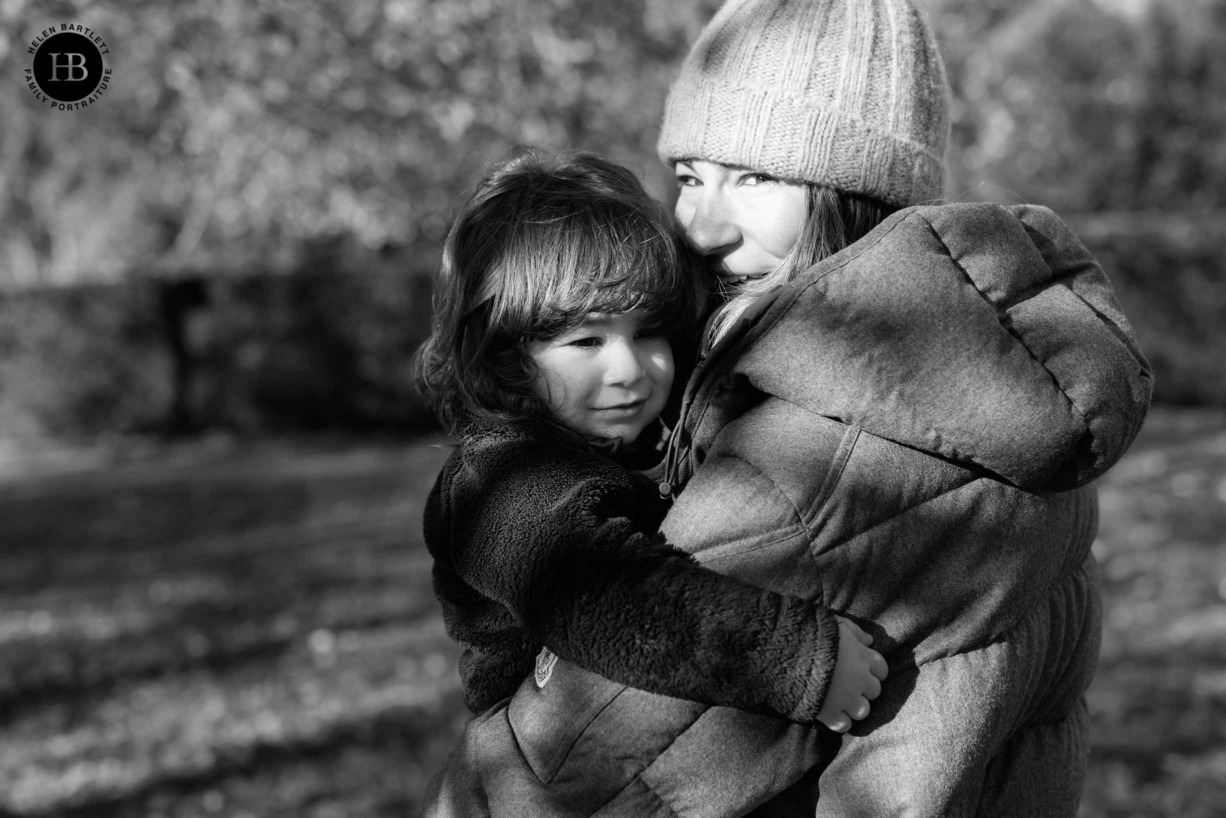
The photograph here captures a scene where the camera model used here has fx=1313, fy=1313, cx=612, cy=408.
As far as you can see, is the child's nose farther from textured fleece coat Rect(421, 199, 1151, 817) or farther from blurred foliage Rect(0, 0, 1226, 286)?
blurred foliage Rect(0, 0, 1226, 286)

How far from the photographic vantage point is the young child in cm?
143

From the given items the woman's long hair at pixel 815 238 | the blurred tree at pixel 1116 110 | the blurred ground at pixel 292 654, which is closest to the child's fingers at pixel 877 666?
the woman's long hair at pixel 815 238

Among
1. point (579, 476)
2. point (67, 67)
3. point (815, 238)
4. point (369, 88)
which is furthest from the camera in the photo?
point (369, 88)

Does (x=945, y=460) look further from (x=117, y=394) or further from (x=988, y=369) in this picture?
(x=117, y=394)

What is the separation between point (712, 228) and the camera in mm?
1773

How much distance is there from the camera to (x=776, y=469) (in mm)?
1452

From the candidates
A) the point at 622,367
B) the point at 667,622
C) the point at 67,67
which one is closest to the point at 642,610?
the point at 667,622

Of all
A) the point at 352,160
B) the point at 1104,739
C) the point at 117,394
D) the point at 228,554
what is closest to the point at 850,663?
the point at 1104,739

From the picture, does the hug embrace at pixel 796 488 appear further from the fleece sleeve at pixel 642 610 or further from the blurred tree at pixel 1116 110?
the blurred tree at pixel 1116 110

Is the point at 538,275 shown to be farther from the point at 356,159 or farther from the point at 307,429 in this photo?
the point at 307,429

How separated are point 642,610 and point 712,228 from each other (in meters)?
0.58

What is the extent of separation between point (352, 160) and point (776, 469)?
4787 millimetres

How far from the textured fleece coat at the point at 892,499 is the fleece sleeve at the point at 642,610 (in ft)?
0.14

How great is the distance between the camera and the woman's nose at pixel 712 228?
177 centimetres
